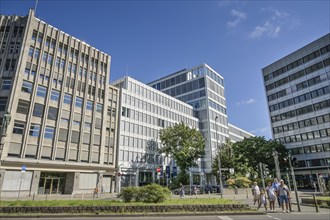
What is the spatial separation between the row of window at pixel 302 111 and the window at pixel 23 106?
60.9 meters

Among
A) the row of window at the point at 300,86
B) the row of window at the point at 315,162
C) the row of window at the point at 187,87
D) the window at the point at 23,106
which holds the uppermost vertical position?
the row of window at the point at 187,87

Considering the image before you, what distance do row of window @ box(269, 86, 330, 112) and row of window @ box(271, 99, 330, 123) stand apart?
205cm

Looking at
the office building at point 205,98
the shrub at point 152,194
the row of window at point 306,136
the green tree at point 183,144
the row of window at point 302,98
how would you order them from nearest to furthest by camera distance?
1. the shrub at point 152,194
2. the green tree at point 183,144
3. the row of window at point 306,136
4. the row of window at point 302,98
5. the office building at point 205,98

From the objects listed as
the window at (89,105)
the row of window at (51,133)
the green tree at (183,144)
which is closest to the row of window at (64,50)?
the window at (89,105)

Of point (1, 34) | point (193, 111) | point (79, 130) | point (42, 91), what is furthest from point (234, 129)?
point (1, 34)

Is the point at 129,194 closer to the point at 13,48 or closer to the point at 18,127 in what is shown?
the point at 18,127

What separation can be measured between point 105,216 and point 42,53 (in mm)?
32228

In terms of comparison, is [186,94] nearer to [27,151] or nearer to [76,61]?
[76,61]

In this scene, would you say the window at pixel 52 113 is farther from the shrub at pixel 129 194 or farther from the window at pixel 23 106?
the shrub at pixel 129 194

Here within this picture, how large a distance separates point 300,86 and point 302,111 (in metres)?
6.65

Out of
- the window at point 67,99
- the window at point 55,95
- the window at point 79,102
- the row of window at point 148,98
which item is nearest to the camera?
the window at point 55,95

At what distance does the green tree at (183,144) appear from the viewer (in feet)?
147

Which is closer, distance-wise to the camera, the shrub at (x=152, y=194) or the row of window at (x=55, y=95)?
the shrub at (x=152, y=194)

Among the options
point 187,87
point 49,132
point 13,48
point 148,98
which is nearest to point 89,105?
point 49,132
